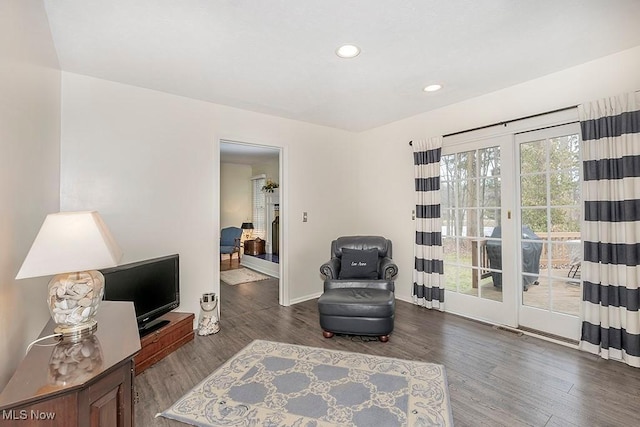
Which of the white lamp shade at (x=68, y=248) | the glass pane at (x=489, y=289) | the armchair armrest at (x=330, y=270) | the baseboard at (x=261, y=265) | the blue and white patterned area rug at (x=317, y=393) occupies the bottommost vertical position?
the blue and white patterned area rug at (x=317, y=393)

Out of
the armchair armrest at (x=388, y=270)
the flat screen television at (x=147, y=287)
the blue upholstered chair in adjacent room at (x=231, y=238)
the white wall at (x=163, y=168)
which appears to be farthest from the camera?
the blue upholstered chair in adjacent room at (x=231, y=238)

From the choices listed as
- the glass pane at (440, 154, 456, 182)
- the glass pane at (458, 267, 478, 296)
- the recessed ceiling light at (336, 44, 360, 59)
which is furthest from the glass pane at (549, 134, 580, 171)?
the recessed ceiling light at (336, 44, 360, 59)

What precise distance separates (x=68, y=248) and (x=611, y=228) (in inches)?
144

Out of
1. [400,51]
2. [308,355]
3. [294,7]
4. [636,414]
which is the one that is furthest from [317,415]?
[400,51]

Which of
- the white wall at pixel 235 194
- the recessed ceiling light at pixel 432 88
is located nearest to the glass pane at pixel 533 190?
the recessed ceiling light at pixel 432 88

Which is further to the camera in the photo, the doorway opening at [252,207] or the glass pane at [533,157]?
the doorway opening at [252,207]

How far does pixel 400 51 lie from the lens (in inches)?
88.3

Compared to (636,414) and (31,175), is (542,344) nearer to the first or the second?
(636,414)

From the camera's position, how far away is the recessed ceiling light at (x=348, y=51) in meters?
2.17

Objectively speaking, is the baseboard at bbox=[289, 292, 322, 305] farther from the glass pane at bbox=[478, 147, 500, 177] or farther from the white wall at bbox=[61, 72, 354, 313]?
the glass pane at bbox=[478, 147, 500, 177]

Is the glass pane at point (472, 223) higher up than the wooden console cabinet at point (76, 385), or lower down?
higher up

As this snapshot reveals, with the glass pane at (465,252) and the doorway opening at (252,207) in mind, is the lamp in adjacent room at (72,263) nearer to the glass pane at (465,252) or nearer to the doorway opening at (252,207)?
the glass pane at (465,252)

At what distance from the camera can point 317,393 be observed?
1.97 meters

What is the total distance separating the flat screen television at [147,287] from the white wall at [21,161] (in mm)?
462
